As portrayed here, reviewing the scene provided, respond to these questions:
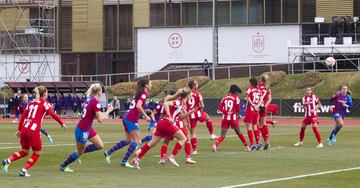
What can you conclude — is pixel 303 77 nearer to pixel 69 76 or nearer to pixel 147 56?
pixel 147 56

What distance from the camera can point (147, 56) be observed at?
3007 inches

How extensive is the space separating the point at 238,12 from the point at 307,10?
19.9 feet

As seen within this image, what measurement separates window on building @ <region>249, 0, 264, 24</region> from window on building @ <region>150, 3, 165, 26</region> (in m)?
7.25

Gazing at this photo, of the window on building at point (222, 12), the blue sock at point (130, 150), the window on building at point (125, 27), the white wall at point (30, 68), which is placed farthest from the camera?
the window on building at point (125, 27)

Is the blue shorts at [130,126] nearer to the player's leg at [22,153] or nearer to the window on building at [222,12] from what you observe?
the player's leg at [22,153]

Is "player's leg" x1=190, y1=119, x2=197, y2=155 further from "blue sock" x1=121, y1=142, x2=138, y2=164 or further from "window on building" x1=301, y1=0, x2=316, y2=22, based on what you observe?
"window on building" x1=301, y1=0, x2=316, y2=22

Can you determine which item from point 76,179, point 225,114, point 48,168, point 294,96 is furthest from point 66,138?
point 294,96

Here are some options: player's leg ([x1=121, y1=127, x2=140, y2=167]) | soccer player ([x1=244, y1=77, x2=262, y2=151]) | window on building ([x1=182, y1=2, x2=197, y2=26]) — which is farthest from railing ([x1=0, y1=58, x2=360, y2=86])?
player's leg ([x1=121, y1=127, x2=140, y2=167])

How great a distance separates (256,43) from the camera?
73.2 meters

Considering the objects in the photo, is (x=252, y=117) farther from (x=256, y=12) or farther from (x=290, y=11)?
(x=256, y=12)

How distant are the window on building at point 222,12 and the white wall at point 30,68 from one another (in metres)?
13.7

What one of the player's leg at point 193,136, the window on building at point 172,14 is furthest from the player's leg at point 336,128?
the window on building at point 172,14

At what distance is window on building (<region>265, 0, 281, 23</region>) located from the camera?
7462cm

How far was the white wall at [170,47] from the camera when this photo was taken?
74.9 meters
